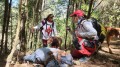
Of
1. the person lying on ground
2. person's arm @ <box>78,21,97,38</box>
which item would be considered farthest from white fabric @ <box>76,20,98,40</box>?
the person lying on ground

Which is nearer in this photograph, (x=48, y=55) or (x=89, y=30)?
(x=48, y=55)

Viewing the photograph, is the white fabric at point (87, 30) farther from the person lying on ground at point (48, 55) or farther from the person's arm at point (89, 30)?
the person lying on ground at point (48, 55)

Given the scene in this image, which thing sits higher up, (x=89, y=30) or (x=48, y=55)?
(x=89, y=30)

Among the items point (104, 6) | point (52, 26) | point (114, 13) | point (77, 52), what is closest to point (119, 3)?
point (104, 6)

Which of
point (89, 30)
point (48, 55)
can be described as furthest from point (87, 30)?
point (48, 55)

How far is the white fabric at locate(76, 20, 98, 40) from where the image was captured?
830 cm

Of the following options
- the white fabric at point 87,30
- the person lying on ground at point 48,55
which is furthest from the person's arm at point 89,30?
the person lying on ground at point 48,55

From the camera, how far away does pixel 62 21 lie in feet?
119

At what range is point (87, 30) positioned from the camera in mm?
8375

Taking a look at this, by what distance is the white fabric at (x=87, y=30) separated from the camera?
27.2 feet

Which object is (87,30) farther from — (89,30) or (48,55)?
(48,55)

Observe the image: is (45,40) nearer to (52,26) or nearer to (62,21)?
(52,26)

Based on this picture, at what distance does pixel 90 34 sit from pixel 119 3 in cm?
2277

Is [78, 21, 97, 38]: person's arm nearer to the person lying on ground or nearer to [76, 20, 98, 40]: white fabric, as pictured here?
[76, 20, 98, 40]: white fabric
